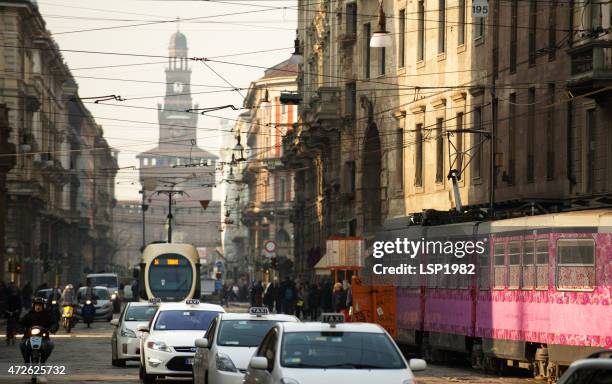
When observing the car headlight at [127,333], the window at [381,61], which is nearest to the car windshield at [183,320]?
the car headlight at [127,333]

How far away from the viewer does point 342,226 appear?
230 ft

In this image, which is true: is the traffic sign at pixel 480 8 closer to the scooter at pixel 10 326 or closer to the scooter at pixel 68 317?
the scooter at pixel 10 326

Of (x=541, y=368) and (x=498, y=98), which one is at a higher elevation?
(x=498, y=98)

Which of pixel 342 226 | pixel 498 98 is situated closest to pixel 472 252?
pixel 498 98

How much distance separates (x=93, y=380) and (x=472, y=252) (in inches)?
312

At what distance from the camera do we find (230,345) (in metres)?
21.4

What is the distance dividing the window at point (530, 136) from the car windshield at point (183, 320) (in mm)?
18691

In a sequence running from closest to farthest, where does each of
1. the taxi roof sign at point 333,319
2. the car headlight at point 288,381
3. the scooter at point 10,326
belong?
the car headlight at point 288,381, the taxi roof sign at point 333,319, the scooter at point 10,326

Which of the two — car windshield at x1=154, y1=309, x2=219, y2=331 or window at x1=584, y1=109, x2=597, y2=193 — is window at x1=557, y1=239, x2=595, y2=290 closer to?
car windshield at x1=154, y1=309, x2=219, y2=331

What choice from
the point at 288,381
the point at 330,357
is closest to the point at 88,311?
the point at 330,357

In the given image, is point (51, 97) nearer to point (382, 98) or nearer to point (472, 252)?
point (382, 98)

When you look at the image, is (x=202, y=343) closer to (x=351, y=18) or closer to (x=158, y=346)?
(x=158, y=346)

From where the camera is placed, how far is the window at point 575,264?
84.1 feet

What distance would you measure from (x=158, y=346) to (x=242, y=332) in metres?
5.13
